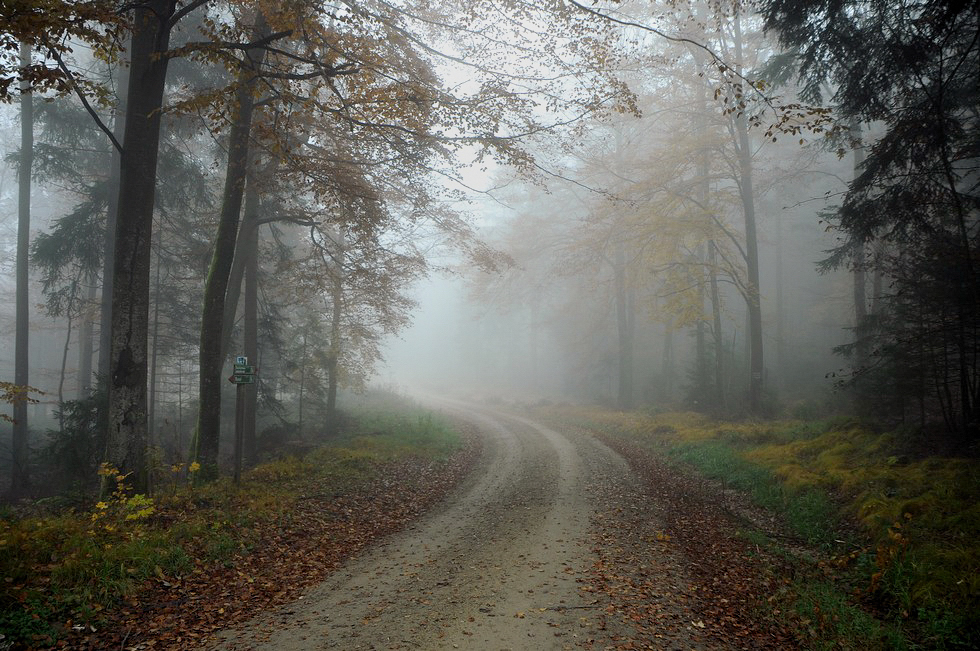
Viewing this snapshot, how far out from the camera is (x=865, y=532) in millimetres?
7301

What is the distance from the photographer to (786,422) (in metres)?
15.5

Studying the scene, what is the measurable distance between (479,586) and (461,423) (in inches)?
606

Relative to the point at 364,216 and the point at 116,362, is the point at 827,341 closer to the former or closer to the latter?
the point at 364,216

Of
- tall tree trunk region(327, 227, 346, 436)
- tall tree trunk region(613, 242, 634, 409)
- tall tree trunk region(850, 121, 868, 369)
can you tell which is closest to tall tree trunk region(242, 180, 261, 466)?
tall tree trunk region(327, 227, 346, 436)

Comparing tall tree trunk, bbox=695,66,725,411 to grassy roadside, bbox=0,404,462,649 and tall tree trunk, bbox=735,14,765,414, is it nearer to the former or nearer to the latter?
tall tree trunk, bbox=735,14,765,414

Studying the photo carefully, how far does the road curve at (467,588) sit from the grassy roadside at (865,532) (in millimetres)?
2449

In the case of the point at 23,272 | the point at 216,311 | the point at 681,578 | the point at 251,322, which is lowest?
the point at 681,578

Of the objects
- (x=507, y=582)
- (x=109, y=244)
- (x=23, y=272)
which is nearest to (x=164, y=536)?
(x=507, y=582)

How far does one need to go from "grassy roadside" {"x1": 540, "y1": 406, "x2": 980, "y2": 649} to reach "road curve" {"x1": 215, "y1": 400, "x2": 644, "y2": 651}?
8.04 ft

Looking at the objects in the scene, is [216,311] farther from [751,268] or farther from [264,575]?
[751,268]

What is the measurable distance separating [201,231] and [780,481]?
16431 mm

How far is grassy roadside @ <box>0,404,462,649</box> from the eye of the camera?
4832 mm

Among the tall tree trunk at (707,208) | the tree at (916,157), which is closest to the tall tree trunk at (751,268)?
the tall tree trunk at (707,208)

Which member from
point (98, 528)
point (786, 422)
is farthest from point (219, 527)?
point (786, 422)
